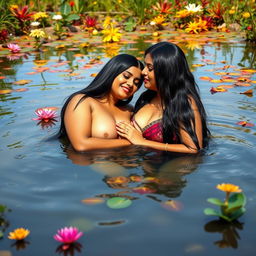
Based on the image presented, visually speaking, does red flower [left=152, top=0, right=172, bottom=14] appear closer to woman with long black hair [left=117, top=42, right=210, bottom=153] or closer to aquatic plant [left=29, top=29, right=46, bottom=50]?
aquatic plant [left=29, top=29, right=46, bottom=50]

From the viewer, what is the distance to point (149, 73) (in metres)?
3.40

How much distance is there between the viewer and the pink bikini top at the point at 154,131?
3.55 metres

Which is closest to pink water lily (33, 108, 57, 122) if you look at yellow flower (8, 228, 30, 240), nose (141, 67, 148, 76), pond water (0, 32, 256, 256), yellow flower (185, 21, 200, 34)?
pond water (0, 32, 256, 256)

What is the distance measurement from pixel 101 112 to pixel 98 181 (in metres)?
0.80

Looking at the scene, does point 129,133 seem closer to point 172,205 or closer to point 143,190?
point 143,190

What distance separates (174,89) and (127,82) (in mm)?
385

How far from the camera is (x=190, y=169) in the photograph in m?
3.13

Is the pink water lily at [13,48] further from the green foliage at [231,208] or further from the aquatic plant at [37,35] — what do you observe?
the green foliage at [231,208]

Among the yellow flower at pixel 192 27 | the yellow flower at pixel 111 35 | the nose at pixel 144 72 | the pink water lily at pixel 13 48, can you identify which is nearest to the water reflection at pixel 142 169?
the nose at pixel 144 72

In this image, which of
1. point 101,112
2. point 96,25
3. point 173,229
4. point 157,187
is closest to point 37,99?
point 101,112

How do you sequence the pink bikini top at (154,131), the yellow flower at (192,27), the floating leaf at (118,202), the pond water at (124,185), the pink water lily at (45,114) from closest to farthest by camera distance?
the pond water at (124,185) → the floating leaf at (118,202) → the pink bikini top at (154,131) → the pink water lily at (45,114) → the yellow flower at (192,27)

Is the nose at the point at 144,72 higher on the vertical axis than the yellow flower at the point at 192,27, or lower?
lower

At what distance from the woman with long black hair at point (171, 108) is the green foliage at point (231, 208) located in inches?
42.5

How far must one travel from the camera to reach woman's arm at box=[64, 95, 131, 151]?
11.0ft
